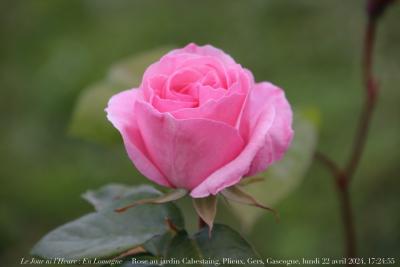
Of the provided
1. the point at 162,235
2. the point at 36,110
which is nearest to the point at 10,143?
the point at 36,110

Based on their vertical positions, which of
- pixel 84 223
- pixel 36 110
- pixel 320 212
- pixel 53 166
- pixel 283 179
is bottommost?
pixel 320 212

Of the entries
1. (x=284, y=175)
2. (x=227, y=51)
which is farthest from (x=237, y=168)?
(x=227, y=51)

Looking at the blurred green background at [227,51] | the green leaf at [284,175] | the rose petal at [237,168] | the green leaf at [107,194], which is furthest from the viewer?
the blurred green background at [227,51]

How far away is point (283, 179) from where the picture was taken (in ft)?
2.65

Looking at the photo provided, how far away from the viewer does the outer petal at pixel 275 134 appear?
1.66 ft

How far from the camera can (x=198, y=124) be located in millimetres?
472

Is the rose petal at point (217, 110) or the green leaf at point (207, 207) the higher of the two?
the rose petal at point (217, 110)

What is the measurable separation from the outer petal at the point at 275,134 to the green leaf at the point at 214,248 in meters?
0.06

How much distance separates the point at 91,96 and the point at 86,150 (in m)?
0.98

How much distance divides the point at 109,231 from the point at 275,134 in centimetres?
17

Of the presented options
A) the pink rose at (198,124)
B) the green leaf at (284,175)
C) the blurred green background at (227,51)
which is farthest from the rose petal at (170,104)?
the blurred green background at (227,51)

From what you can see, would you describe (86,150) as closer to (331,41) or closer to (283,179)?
(331,41)

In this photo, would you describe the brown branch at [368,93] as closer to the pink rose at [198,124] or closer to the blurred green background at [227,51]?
the pink rose at [198,124]

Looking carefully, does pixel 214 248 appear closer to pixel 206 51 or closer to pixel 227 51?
pixel 206 51
